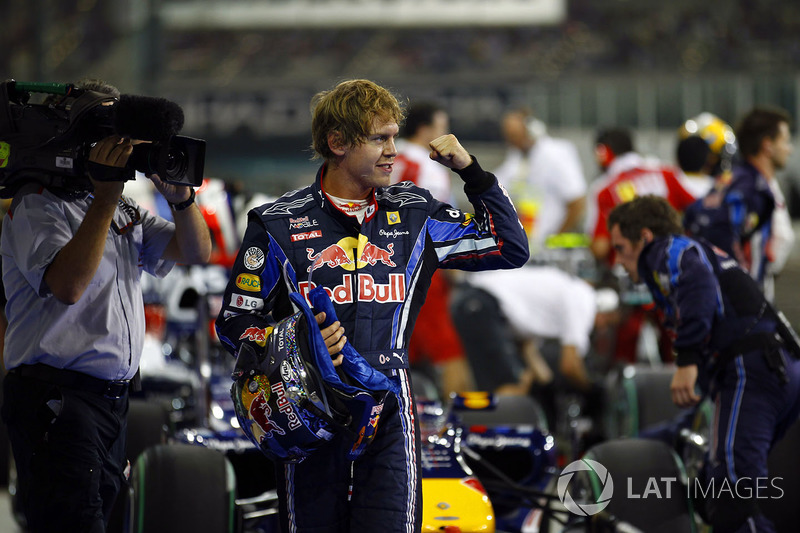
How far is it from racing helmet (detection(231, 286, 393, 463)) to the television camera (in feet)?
1.73

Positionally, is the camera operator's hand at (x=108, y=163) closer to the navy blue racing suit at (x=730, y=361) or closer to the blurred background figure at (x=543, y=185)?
the navy blue racing suit at (x=730, y=361)

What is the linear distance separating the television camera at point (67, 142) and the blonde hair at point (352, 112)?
331 mm

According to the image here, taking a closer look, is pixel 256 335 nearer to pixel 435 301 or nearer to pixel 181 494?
pixel 181 494

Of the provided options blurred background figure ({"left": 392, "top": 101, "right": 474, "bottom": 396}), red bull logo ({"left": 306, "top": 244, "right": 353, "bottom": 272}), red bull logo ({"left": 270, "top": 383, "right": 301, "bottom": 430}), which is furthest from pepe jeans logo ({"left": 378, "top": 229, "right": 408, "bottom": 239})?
blurred background figure ({"left": 392, "top": 101, "right": 474, "bottom": 396})

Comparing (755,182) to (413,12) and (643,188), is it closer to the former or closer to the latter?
(643,188)

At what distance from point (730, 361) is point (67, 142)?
7.71 feet

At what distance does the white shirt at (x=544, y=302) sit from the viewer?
650 cm

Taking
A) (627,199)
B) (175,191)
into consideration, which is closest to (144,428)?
(175,191)

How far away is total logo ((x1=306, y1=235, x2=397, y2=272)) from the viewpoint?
274 centimetres

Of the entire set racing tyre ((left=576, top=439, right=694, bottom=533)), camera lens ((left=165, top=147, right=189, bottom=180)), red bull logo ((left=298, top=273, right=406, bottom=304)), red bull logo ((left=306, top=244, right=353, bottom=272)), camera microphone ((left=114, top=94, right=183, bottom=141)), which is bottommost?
racing tyre ((left=576, top=439, right=694, bottom=533))

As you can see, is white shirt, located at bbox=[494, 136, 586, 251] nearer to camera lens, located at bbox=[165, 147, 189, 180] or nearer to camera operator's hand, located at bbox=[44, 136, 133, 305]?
camera lens, located at bbox=[165, 147, 189, 180]

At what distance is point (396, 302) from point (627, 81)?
15055 millimetres

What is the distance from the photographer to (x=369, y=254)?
108 inches
